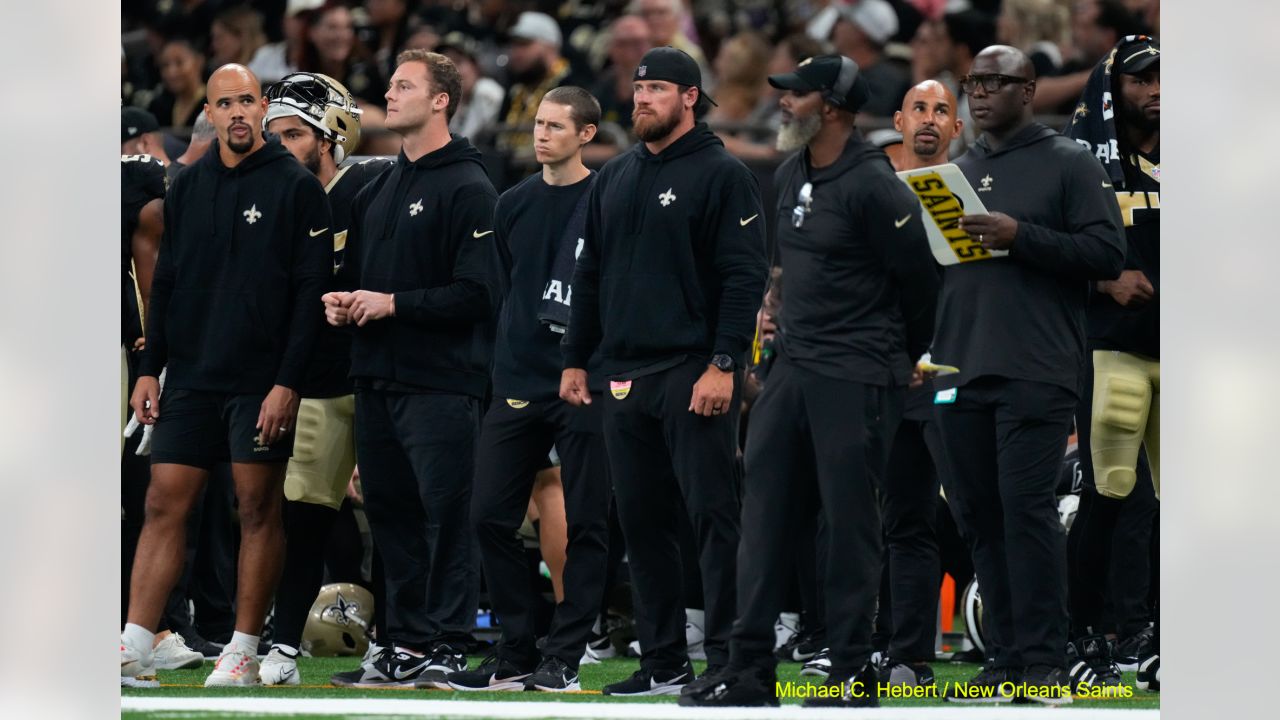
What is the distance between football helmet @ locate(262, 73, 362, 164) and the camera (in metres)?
8.64

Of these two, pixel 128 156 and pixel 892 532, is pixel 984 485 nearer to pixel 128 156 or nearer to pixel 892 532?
pixel 892 532

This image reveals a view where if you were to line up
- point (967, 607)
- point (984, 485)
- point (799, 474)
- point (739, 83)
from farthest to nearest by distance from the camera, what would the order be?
point (739, 83) → point (967, 607) → point (984, 485) → point (799, 474)

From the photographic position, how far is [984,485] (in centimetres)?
748

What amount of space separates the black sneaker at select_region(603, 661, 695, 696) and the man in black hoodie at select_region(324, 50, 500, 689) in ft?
2.53

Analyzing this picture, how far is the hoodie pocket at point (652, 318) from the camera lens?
727 cm

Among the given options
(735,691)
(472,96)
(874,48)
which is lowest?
(735,691)

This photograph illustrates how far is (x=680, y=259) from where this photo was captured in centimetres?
734

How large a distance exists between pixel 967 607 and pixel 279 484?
11.2 feet

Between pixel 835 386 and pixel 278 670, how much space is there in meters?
2.67

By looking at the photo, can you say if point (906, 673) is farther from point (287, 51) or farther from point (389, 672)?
point (287, 51)

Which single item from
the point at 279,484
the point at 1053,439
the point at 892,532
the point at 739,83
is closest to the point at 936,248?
the point at 1053,439

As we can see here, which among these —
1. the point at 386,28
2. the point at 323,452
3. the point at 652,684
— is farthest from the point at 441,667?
the point at 386,28

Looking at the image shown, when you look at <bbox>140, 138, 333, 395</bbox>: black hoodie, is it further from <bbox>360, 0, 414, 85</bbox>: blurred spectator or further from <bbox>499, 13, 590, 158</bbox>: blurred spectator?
<bbox>360, 0, 414, 85</bbox>: blurred spectator

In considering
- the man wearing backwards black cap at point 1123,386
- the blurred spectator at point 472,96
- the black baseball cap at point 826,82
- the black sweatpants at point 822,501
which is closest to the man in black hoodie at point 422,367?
the black sweatpants at point 822,501
